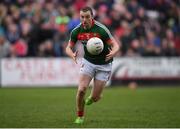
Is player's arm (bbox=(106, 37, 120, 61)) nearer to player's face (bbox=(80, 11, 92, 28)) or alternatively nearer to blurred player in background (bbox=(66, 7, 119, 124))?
blurred player in background (bbox=(66, 7, 119, 124))

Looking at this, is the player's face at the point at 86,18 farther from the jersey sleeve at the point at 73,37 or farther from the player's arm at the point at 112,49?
the player's arm at the point at 112,49

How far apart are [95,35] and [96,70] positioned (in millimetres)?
795

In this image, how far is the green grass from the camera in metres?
12.5

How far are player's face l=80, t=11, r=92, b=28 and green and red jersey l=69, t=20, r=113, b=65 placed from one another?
0.16m

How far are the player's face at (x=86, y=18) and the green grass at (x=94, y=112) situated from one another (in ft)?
6.88

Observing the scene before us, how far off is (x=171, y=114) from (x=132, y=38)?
14254mm

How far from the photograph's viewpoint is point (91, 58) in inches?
519

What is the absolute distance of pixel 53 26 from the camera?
1101 inches

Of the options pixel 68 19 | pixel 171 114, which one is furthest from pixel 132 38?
pixel 171 114

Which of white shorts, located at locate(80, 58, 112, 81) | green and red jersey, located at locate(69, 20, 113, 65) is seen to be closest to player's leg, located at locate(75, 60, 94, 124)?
white shorts, located at locate(80, 58, 112, 81)

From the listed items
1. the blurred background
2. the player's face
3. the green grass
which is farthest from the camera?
the blurred background

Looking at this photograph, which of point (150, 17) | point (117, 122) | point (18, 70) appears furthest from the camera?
point (150, 17)

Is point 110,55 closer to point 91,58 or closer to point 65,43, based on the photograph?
point 91,58

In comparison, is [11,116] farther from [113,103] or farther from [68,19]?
[68,19]
